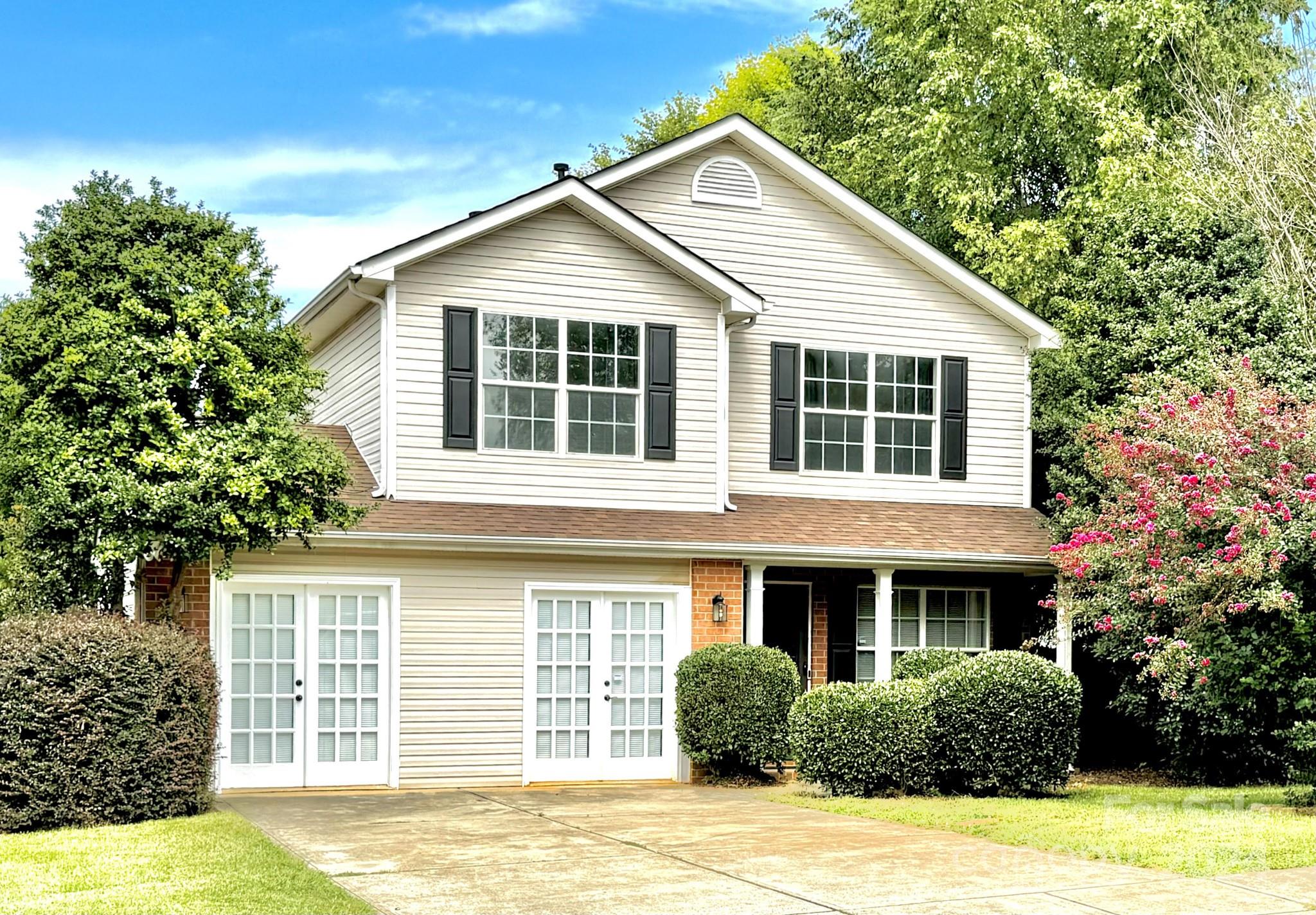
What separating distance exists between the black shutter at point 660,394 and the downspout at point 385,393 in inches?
117

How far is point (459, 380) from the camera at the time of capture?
16.2 metres

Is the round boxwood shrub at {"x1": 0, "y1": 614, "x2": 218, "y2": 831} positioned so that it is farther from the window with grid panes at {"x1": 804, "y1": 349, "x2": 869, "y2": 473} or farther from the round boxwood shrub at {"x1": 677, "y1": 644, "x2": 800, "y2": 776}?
the window with grid panes at {"x1": 804, "y1": 349, "x2": 869, "y2": 473}

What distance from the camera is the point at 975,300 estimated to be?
760 inches

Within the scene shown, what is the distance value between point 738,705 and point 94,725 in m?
6.63

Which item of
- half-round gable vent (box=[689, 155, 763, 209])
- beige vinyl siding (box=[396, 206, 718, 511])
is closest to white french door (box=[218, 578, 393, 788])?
beige vinyl siding (box=[396, 206, 718, 511])

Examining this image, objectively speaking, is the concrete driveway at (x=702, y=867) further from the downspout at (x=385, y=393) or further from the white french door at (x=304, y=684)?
the downspout at (x=385, y=393)

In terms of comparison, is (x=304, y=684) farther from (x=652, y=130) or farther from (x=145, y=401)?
(x=652, y=130)

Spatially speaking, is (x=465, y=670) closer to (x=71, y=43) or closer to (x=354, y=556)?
(x=354, y=556)

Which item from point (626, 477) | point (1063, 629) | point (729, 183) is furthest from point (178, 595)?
Answer: point (1063, 629)

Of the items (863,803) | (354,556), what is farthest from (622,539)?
(863,803)

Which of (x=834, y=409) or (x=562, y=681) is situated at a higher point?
(x=834, y=409)

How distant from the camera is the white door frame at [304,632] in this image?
1484 cm

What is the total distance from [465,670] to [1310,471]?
8867 millimetres

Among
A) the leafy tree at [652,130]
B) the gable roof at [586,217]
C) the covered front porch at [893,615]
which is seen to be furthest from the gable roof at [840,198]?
the leafy tree at [652,130]
